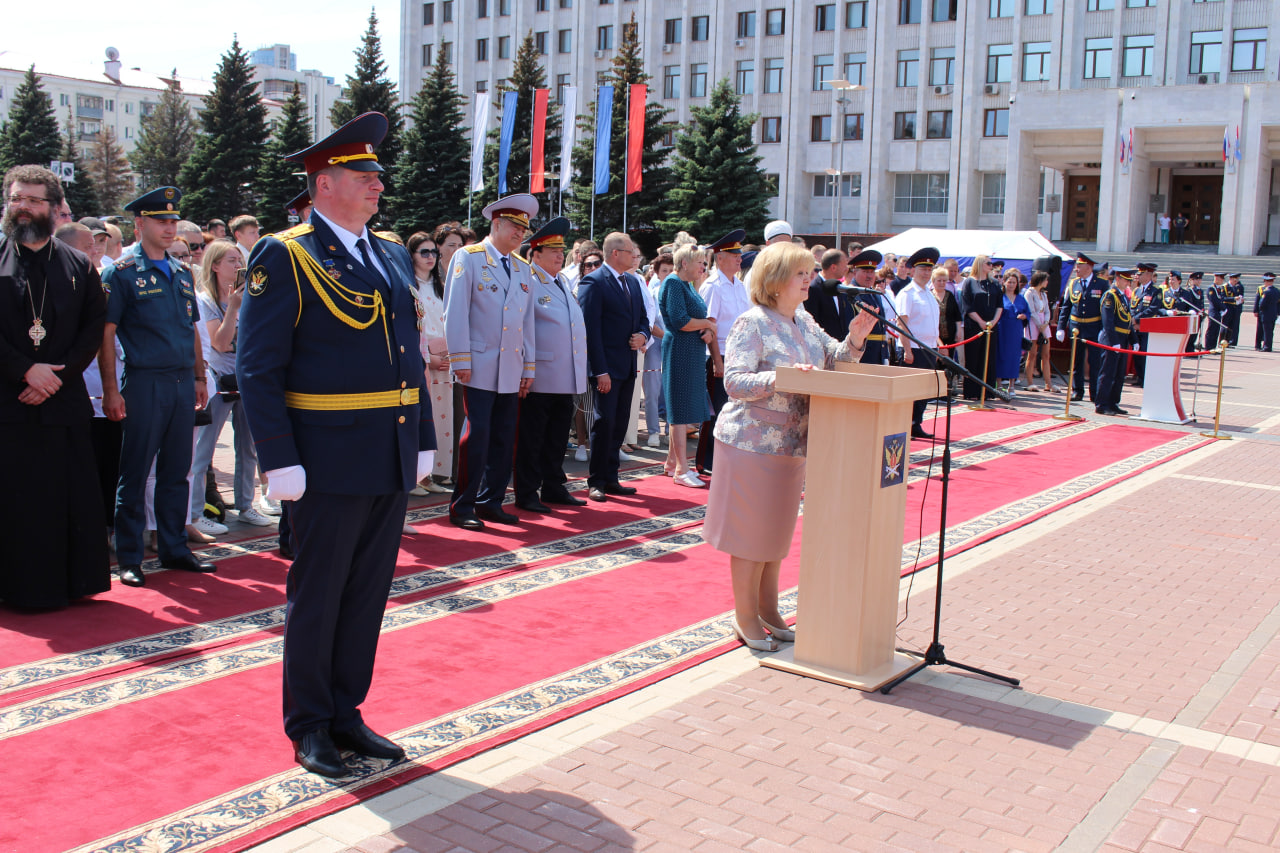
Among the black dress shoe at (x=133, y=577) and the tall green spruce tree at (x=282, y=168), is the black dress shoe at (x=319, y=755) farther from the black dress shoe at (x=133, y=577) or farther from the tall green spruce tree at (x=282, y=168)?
the tall green spruce tree at (x=282, y=168)

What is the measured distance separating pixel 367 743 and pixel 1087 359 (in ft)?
→ 52.4

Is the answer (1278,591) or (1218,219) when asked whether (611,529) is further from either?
(1218,219)

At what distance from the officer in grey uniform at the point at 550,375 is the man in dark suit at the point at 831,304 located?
270 centimetres

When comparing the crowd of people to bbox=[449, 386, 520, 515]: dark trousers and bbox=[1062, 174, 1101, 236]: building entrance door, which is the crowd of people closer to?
bbox=[449, 386, 520, 515]: dark trousers

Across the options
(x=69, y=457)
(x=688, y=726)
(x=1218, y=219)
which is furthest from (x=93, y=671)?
(x=1218, y=219)

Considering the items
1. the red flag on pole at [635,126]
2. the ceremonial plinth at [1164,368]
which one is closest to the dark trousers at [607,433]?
the ceremonial plinth at [1164,368]

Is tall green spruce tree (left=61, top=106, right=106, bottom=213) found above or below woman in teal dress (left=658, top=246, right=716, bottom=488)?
above

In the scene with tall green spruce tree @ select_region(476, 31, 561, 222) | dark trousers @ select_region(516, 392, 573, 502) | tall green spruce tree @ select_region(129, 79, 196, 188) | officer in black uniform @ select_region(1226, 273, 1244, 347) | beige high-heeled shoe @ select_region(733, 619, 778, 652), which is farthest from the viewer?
tall green spruce tree @ select_region(129, 79, 196, 188)

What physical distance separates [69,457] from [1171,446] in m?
11.6

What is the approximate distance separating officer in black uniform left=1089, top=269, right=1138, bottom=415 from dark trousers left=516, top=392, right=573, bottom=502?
9816mm

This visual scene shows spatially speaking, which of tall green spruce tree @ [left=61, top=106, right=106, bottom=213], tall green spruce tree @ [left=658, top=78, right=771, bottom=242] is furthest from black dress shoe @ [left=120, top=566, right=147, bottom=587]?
tall green spruce tree @ [left=61, top=106, right=106, bottom=213]

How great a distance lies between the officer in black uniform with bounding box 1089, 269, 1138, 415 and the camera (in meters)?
15.6

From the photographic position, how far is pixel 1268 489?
408 inches

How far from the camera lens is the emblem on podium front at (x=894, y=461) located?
4.86 meters
